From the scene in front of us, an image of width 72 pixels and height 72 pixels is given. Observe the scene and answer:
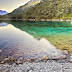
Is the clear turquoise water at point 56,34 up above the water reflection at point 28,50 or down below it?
below

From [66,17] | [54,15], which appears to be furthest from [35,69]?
[54,15]

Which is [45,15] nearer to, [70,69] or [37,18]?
[37,18]

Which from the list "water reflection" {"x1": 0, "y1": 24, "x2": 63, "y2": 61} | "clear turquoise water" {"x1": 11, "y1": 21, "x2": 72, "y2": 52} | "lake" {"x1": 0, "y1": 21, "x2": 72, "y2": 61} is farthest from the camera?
"clear turquoise water" {"x1": 11, "y1": 21, "x2": 72, "y2": 52}

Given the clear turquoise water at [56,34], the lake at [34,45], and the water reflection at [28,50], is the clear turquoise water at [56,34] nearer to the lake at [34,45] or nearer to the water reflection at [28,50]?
the lake at [34,45]

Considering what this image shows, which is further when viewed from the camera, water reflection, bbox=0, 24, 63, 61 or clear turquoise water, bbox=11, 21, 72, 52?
clear turquoise water, bbox=11, 21, 72, 52

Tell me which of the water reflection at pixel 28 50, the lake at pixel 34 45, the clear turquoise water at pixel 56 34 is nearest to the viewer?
the water reflection at pixel 28 50

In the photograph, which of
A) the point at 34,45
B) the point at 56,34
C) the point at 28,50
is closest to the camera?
the point at 28,50

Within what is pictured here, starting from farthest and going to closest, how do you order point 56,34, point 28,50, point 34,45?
1. point 56,34
2. point 34,45
3. point 28,50

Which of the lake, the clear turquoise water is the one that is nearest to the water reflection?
the lake

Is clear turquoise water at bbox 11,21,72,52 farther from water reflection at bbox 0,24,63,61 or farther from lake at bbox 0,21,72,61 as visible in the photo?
water reflection at bbox 0,24,63,61

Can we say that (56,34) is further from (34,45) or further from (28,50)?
(28,50)

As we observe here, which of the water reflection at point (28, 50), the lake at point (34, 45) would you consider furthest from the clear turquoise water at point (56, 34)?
the water reflection at point (28, 50)

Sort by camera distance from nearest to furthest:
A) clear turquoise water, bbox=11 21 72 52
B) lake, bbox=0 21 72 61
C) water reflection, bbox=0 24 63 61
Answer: water reflection, bbox=0 24 63 61 < lake, bbox=0 21 72 61 < clear turquoise water, bbox=11 21 72 52

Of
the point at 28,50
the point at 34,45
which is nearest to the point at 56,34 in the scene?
the point at 34,45
